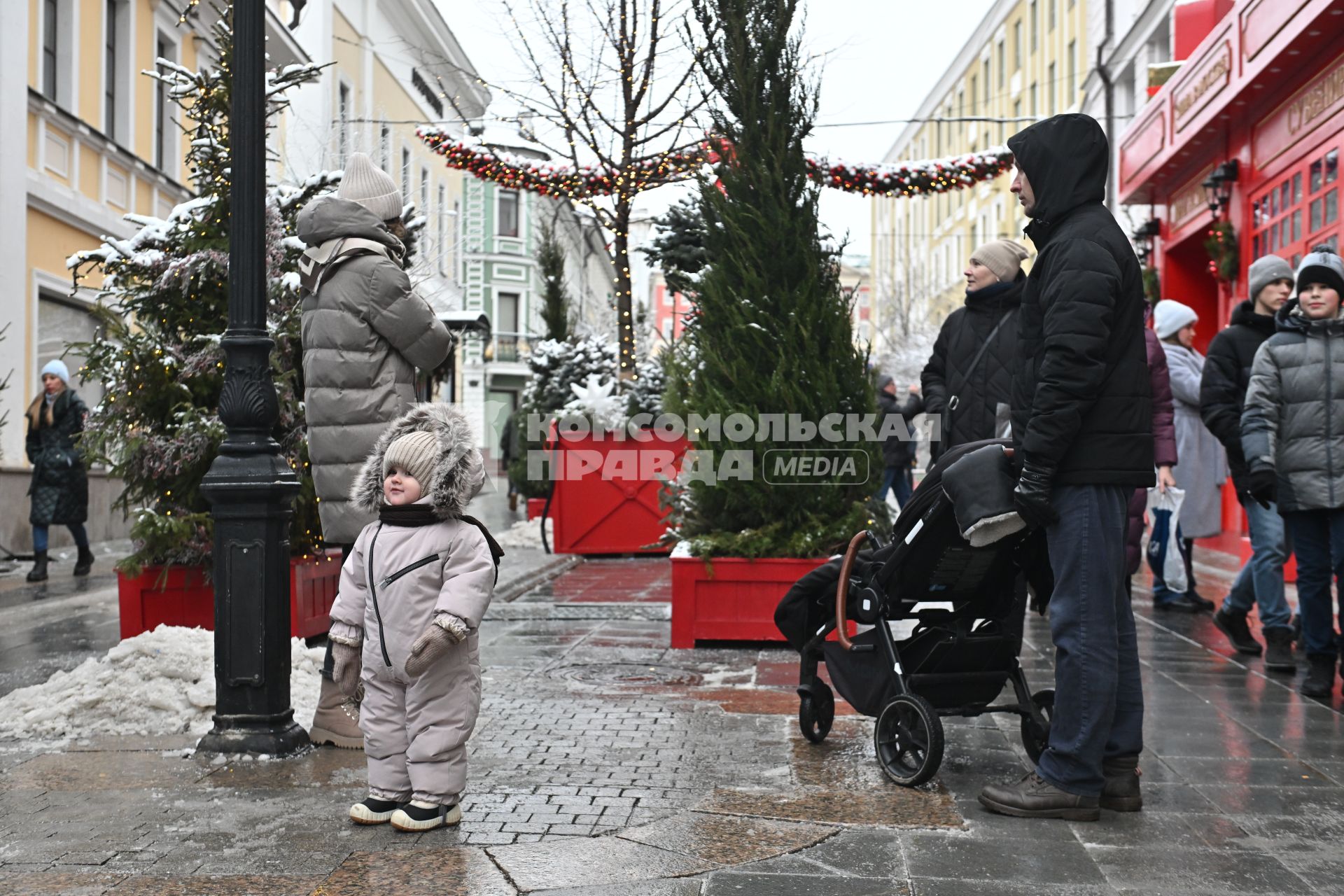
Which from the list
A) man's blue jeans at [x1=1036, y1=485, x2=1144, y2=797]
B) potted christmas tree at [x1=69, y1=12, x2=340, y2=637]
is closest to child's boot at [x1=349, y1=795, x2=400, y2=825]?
man's blue jeans at [x1=1036, y1=485, x2=1144, y2=797]

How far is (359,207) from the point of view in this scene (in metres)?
5.29

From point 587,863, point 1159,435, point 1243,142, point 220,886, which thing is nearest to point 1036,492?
point 587,863

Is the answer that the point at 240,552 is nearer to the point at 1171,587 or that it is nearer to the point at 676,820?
the point at 676,820

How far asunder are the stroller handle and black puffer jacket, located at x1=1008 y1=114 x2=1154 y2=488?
0.76m

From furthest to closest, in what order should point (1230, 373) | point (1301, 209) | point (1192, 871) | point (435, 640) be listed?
1. point (1301, 209)
2. point (1230, 373)
3. point (435, 640)
4. point (1192, 871)

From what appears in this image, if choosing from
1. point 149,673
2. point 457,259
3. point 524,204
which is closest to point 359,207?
point 149,673

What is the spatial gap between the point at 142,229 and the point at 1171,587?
6782mm

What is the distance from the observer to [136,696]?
5250mm

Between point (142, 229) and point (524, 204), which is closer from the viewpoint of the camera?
point (142, 229)

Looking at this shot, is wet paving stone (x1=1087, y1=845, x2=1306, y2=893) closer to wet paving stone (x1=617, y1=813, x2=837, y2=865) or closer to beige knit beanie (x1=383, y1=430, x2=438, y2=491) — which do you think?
wet paving stone (x1=617, y1=813, x2=837, y2=865)

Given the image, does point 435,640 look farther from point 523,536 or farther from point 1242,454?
point 523,536

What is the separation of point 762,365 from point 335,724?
3334 millimetres

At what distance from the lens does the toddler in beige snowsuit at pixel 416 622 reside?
3.86 metres

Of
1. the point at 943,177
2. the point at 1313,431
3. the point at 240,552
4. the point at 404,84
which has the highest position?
the point at 404,84
